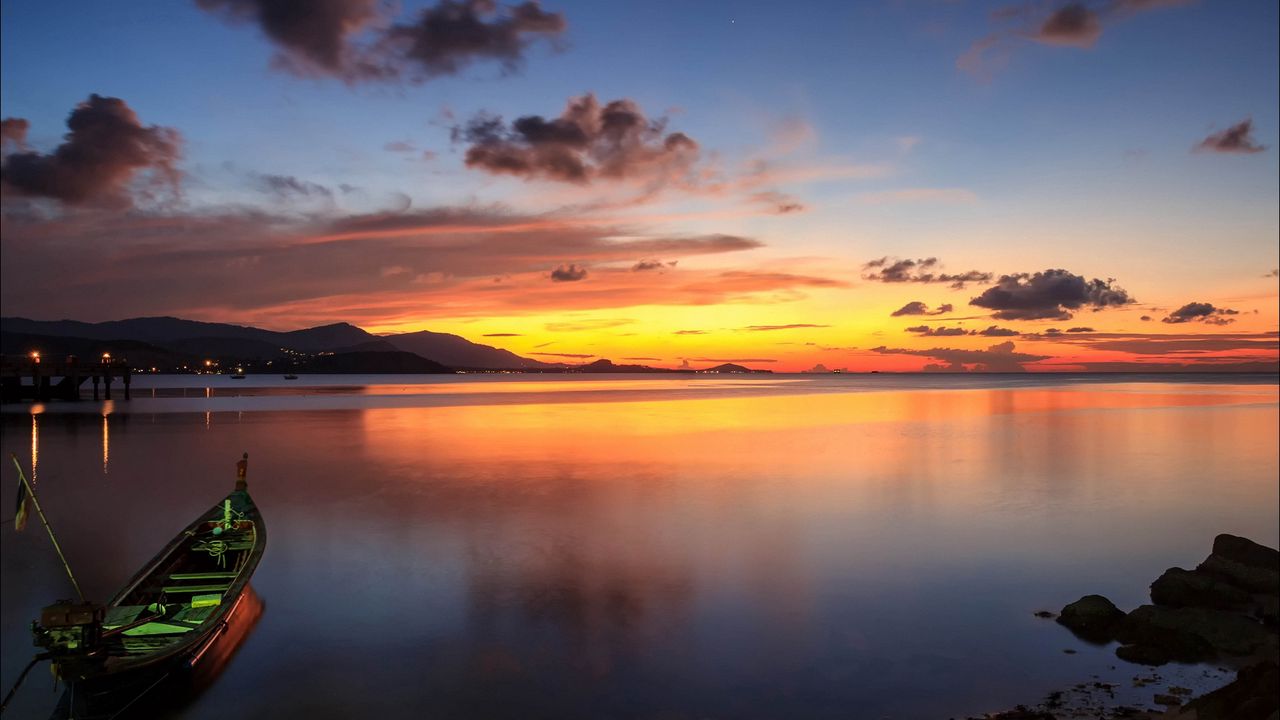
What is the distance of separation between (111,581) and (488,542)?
31.6ft

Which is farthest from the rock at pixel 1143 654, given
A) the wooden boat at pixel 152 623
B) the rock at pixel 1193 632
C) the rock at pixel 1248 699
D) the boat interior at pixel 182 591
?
the boat interior at pixel 182 591

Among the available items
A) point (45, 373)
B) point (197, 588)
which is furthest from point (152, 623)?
point (45, 373)

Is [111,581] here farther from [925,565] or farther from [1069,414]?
[1069,414]

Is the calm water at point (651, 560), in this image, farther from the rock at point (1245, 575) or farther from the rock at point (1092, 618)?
the rock at point (1245, 575)

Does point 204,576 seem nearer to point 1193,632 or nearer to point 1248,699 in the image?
point 1248,699

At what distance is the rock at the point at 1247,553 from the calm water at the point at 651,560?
201cm

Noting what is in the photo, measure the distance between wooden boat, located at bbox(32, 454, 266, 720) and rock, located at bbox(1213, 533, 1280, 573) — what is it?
21.1 metres

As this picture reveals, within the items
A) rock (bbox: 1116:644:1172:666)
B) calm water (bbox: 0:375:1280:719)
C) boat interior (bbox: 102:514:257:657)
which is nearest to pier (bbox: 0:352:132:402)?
calm water (bbox: 0:375:1280:719)

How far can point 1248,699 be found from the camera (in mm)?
9320

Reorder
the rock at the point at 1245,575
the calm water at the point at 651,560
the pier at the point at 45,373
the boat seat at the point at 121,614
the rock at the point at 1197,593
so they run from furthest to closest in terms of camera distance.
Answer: the pier at the point at 45,373
the rock at the point at 1245,575
the rock at the point at 1197,593
the calm water at the point at 651,560
the boat seat at the point at 121,614

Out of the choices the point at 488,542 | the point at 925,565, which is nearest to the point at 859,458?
the point at 925,565

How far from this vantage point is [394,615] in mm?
16500

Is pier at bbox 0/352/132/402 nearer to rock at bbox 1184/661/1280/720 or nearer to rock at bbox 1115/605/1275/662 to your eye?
rock at bbox 1115/605/1275/662

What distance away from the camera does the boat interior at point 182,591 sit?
1169cm
